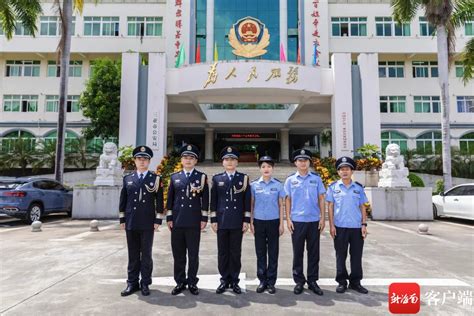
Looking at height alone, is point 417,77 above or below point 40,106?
above

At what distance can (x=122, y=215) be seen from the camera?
13.3 ft

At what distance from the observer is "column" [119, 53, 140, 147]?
15758mm

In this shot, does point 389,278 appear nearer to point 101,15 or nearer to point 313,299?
point 313,299

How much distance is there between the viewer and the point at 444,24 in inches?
541

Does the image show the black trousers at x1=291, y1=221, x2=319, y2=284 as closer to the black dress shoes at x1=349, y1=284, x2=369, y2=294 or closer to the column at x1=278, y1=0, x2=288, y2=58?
the black dress shoes at x1=349, y1=284, x2=369, y2=294

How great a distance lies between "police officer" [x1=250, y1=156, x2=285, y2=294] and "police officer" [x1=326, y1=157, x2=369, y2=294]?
28.1 inches

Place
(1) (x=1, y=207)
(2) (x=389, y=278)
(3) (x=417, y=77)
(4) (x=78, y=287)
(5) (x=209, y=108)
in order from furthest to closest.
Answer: (3) (x=417, y=77)
(5) (x=209, y=108)
(1) (x=1, y=207)
(2) (x=389, y=278)
(4) (x=78, y=287)

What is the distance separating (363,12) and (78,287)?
92.5 feet

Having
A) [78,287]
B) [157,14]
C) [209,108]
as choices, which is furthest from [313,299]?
[157,14]

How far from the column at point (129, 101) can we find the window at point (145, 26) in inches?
440

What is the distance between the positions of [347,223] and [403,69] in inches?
1034

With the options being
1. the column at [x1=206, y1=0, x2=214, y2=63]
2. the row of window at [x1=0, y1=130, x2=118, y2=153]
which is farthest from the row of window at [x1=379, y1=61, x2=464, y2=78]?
the row of window at [x1=0, y1=130, x2=118, y2=153]

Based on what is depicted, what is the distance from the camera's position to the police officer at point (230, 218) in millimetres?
3893

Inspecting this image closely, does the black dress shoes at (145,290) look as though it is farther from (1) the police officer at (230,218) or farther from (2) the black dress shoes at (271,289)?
(2) the black dress shoes at (271,289)
